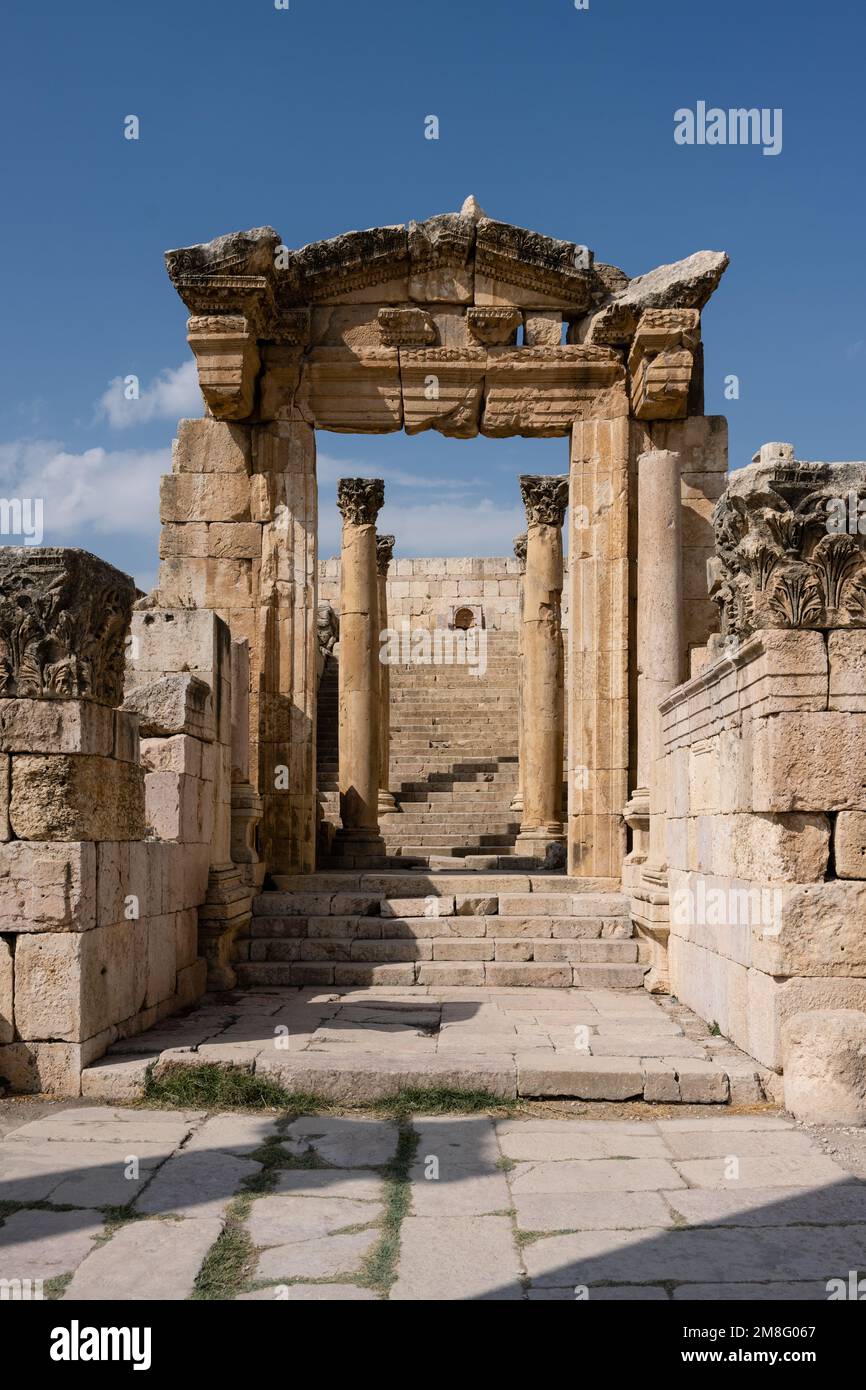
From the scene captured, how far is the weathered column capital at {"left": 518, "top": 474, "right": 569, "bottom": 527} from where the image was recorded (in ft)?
52.5

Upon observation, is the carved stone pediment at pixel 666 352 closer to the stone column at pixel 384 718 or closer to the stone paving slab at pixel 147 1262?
the stone column at pixel 384 718

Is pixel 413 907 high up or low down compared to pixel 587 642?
down

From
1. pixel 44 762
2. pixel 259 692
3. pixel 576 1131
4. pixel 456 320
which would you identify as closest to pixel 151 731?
pixel 44 762

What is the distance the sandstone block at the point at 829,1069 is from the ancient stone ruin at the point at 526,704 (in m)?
0.02

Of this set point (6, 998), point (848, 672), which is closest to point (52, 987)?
point (6, 998)

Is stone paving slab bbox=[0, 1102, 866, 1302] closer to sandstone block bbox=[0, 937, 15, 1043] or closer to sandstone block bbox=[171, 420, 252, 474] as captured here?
sandstone block bbox=[0, 937, 15, 1043]

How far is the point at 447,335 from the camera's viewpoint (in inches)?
447

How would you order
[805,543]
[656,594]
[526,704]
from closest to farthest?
[805,543] → [656,594] → [526,704]

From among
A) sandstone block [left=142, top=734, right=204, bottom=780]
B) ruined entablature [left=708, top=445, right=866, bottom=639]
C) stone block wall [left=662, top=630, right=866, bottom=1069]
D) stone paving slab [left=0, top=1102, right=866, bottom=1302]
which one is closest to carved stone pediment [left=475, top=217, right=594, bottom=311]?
sandstone block [left=142, top=734, right=204, bottom=780]

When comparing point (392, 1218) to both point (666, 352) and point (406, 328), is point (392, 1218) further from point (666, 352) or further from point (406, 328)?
point (406, 328)

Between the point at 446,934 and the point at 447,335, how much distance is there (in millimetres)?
5422

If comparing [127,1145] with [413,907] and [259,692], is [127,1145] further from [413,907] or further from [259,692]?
[259,692]
